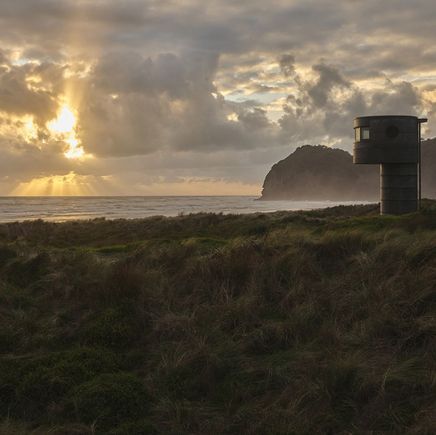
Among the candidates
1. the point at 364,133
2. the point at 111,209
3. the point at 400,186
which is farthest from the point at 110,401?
the point at 111,209

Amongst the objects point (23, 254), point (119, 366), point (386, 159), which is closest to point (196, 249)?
point (23, 254)

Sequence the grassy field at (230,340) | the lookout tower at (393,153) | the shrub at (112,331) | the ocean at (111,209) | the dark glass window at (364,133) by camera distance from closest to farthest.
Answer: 1. the grassy field at (230,340)
2. the shrub at (112,331)
3. the lookout tower at (393,153)
4. the dark glass window at (364,133)
5. the ocean at (111,209)

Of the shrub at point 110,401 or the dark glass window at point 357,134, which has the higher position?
the dark glass window at point 357,134

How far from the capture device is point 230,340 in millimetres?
7145

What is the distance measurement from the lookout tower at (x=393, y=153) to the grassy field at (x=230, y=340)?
584 inches

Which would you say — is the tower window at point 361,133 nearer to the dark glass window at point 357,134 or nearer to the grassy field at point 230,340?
the dark glass window at point 357,134

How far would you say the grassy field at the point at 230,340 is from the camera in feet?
17.8

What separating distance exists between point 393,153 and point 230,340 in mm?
20698

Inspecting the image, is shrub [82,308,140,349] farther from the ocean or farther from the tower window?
the ocean

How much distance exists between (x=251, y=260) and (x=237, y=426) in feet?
15.9

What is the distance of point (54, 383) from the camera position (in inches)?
245

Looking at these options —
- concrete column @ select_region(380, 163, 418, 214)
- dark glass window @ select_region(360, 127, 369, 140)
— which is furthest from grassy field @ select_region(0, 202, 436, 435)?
concrete column @ select_region(380, 163, 418, 214)

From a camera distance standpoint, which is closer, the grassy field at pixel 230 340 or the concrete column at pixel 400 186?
the grassy field at pixel 230 340

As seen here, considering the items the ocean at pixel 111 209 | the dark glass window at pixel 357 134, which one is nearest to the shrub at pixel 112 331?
the dark glass window at pixel 357 134
